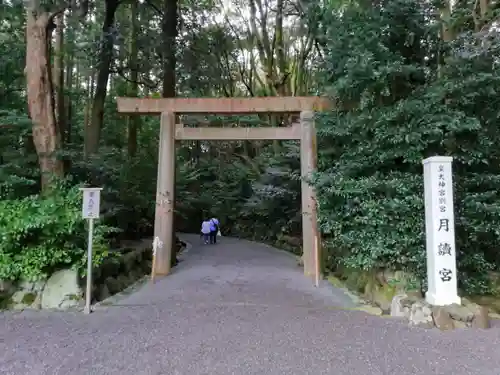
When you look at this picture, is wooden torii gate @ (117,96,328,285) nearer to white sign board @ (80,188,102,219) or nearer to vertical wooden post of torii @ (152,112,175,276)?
vertical wooden post of torii @ (152,112,175,276)

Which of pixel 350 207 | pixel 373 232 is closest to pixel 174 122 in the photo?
pixel 350 207

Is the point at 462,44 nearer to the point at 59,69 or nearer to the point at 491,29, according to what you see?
the point at 491,29

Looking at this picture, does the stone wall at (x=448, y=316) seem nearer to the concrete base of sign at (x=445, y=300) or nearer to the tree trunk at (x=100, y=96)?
the concrete base of sign at (x=445, y=300)

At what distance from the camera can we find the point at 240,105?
8.55 meters

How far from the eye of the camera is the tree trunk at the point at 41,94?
6.92m

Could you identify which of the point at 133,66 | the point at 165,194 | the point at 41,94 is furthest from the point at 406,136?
the point at 133,66

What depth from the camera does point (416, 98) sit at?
5.86 metres

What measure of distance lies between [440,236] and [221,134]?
549 cm

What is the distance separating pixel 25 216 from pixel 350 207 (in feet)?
16.2

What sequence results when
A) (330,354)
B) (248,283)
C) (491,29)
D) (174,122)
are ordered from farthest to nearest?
(174,122) < (248,283) < (491,29) < (330,354)

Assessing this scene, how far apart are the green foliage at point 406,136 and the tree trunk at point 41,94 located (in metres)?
5.02

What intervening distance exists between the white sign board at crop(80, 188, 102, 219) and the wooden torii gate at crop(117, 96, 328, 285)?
3364 mm

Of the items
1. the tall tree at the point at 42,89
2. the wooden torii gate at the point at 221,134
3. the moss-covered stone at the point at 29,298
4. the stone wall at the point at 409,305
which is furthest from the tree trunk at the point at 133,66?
the stone wall at the point at 409,305

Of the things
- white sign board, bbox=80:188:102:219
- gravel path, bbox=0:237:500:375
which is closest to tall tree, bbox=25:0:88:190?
white sign board, bbox=80:188:102:219
